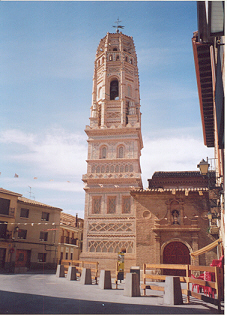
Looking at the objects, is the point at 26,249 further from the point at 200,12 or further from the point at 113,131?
the point at 200,12

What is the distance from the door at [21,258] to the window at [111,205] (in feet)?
41.8

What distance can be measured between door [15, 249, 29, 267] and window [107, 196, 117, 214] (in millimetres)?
12740

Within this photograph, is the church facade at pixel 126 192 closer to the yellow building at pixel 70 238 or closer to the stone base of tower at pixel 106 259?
the stone base of tower at pixel 106 259

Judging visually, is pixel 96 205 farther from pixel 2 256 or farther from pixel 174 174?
pixel 2 256

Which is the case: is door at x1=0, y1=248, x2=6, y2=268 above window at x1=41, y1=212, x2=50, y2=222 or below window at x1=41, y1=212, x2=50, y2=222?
below

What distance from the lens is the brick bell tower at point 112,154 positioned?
32.3m

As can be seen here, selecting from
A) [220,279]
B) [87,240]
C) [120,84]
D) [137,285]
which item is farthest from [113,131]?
[220,279]

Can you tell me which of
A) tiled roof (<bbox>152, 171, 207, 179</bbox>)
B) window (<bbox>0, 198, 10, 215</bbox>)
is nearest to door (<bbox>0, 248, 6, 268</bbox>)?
window (<bbox>0, 198, 10, 215</bbox>)

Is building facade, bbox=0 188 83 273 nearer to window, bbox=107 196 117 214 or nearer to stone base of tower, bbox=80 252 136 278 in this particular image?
stone base of tower, bbox=80 252 136 278

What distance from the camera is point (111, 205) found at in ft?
113

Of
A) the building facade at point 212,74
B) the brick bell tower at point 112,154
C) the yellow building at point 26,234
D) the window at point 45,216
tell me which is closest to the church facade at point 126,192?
the brick bell tower at point 112,154

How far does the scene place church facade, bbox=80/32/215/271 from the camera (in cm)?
2058

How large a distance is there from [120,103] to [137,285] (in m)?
31.7

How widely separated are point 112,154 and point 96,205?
6.60 meters
